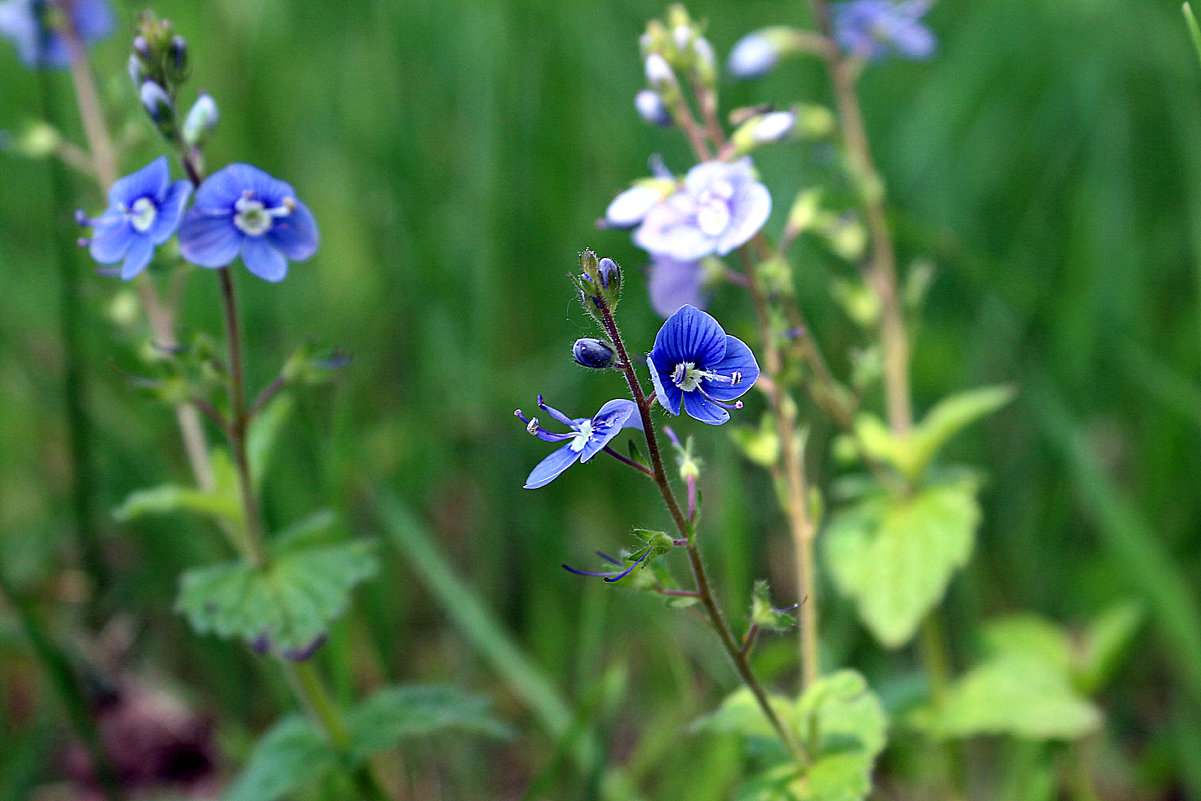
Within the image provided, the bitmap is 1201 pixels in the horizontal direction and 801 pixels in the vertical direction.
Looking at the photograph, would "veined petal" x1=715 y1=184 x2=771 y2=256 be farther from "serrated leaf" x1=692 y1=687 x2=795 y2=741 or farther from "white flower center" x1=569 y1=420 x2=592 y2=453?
"serrated leaf" x1=692 y1=687 x2=795 y2=741

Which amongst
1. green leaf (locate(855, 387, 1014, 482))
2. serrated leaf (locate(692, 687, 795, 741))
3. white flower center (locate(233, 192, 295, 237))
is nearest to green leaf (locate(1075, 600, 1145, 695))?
green leaf (locate(855, 387, 1014, 482))

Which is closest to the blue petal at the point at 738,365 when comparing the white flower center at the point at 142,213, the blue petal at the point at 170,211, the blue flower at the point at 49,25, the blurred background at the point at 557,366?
the blurred background at the point at 557,366

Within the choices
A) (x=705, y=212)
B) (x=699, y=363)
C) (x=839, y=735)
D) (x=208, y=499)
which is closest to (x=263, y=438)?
(x=208, y=499)

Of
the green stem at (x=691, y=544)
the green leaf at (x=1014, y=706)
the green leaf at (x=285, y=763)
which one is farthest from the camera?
the green leaf at (x=1014, y=706)

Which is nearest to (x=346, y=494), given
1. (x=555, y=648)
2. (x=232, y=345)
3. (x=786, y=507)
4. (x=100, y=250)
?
(x=555, y=648)

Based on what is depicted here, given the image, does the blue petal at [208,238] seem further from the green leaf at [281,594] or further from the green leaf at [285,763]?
the green leaf at [285,763]

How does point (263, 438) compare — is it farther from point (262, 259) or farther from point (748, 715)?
point (748, 715)
